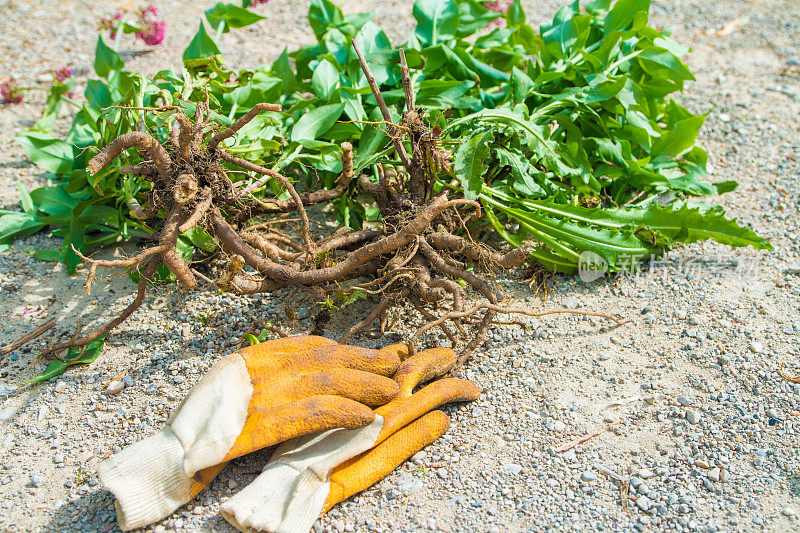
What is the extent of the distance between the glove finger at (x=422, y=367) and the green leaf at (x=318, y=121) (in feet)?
3.50

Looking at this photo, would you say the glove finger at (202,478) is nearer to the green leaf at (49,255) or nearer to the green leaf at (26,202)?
the green leaf at (49,255)

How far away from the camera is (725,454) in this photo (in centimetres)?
193

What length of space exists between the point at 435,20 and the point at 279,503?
7.68ft

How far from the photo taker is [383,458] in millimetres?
1863

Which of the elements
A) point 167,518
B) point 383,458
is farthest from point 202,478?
point 383,458

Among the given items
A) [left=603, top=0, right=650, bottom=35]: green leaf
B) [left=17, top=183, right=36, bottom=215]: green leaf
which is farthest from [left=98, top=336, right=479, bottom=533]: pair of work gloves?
[left=603, top=0, right=650, bottom=35]: green leaf

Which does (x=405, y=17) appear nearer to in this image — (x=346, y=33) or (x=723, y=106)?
(x=346, y=33)

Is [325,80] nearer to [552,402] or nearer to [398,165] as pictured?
[398,165]

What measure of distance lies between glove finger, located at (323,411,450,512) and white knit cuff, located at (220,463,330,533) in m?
0.04

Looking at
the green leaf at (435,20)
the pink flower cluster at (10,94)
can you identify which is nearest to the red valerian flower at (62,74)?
the pink flower cluster at (10,94)

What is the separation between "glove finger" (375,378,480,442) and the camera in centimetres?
190

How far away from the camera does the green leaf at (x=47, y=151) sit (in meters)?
2.85

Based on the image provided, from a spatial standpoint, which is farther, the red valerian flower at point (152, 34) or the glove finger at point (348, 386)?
the red valerian flower at point (152, 34)

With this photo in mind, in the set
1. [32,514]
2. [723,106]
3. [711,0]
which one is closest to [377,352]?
[32,514]
